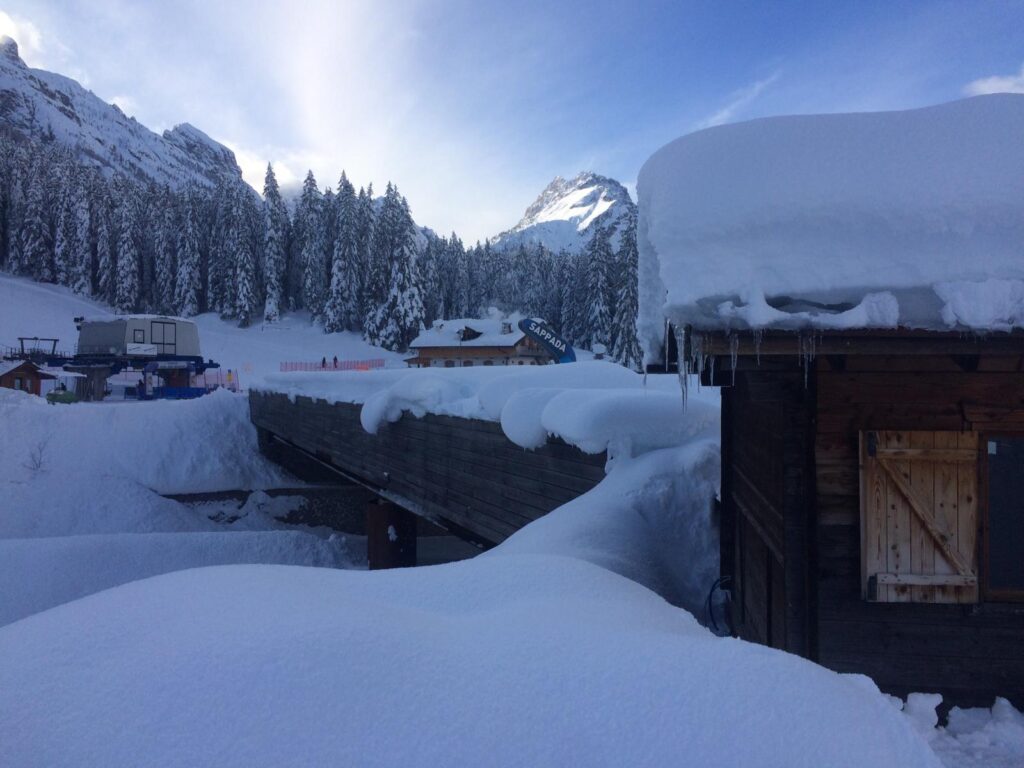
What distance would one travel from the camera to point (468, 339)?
1875 inches

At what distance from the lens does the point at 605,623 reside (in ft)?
7.86

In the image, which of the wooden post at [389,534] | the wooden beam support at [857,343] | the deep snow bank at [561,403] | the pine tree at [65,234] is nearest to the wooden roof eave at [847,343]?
the wooden beam support at [857,343]

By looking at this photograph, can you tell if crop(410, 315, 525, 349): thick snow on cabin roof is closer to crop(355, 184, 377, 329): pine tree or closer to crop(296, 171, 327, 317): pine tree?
crop(355, 184, 377, 329): pine tree

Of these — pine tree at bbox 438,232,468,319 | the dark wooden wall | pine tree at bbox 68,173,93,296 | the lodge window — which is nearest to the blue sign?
the dark wooden wall

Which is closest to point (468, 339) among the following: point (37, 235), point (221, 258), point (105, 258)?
point (221, 258)

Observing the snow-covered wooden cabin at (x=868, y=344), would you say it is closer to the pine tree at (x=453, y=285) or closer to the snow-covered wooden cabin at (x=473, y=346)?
the snow-covered wooden cabin at (x=473, y=346)

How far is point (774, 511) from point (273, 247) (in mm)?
60540

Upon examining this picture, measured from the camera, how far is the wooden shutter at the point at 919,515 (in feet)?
13.3

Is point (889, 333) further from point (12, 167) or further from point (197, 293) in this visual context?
point (12, 167)

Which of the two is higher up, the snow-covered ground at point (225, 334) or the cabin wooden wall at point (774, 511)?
the snow-covered ground at point (225, 334)

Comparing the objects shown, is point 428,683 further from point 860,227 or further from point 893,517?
point 893,517

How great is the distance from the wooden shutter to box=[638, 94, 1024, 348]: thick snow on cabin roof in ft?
3.98

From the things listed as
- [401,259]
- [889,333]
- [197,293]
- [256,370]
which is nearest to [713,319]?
[889,333]

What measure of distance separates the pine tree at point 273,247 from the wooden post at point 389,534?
156ft
